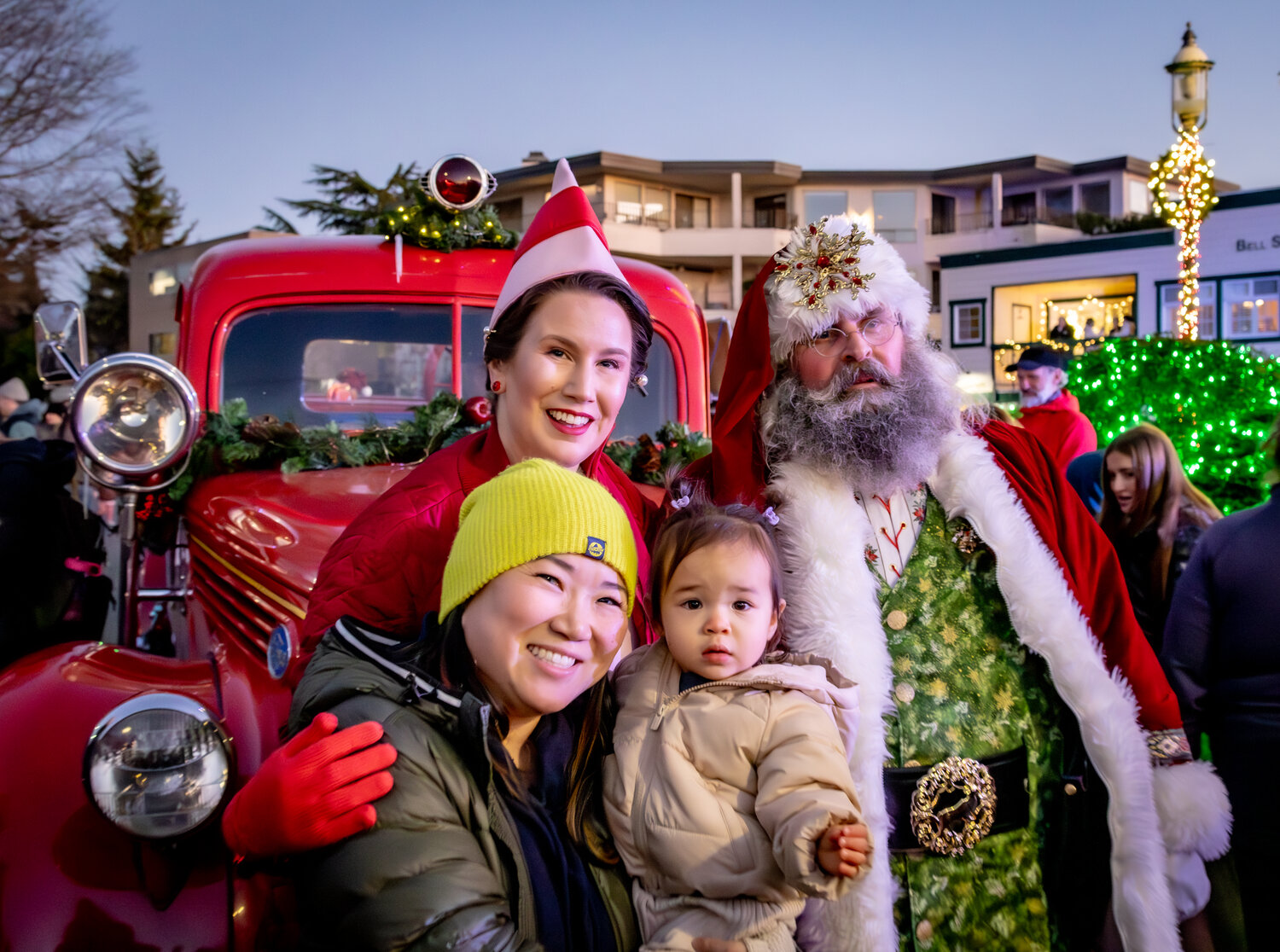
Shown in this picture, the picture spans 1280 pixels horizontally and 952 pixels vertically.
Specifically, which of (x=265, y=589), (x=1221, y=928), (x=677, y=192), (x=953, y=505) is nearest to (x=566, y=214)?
(x=953, y=505)

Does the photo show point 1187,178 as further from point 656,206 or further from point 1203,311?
point 656,206

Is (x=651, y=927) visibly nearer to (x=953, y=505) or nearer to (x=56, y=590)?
(x=953, y=505)

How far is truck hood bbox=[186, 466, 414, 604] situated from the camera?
292 cm

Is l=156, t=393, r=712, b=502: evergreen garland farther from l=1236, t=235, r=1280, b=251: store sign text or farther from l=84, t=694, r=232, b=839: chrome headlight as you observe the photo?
l=1236, t=235, r=1280, b=251: store sign text

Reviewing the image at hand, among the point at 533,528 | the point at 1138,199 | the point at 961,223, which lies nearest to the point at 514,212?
the point at 961,223

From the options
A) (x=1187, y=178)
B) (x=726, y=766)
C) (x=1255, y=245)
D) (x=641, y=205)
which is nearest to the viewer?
(x=726, y=766)

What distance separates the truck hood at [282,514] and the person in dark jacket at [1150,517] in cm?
337

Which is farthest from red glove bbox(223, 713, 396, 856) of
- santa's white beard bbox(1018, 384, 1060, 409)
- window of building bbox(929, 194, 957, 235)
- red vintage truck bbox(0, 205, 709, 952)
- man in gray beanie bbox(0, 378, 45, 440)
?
window of building bbox(929, 194, 957, 235)

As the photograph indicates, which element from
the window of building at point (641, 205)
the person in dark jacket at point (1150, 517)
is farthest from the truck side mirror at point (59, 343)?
the window of building at point (641, 205)

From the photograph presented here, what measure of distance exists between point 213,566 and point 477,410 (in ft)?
3.10

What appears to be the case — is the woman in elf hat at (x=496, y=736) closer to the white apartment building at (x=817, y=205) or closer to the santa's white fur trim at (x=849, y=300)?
the santa's white fur trim at (x=849, y=300)

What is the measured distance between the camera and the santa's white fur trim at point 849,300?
2496 mm

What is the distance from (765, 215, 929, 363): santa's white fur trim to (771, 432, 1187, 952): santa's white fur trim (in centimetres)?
37

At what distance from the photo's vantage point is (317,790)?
5.22ft
